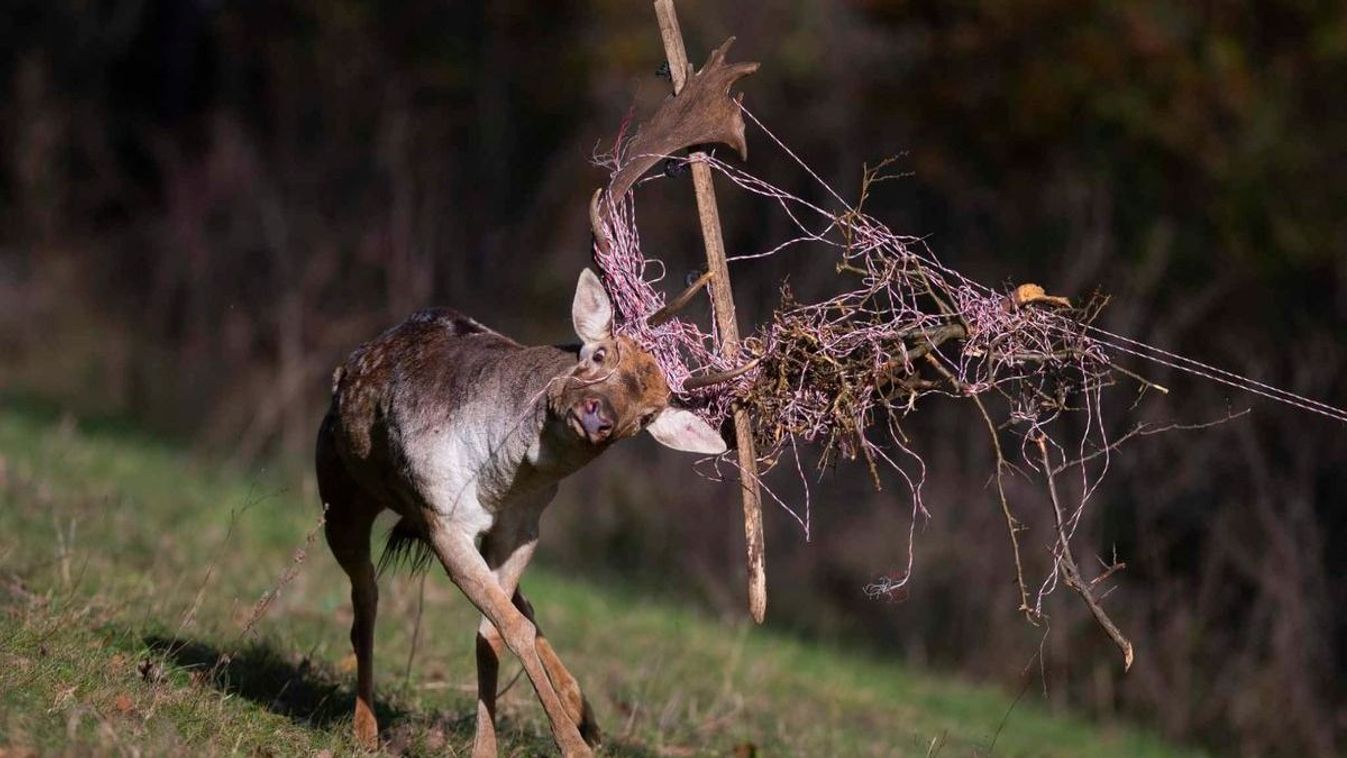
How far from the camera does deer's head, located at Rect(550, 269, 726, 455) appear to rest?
6203mm

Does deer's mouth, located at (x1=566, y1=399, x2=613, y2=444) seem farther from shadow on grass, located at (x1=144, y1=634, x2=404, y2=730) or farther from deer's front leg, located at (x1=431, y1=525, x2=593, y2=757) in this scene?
shadow on grass, located at (x1=144, y1=634, x2=404, y2=730)

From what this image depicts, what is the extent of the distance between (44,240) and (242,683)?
680 inches

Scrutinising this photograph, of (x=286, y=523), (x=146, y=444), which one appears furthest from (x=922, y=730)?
(x=146, y=444)

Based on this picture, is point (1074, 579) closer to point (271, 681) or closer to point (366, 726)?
point (366, 726)

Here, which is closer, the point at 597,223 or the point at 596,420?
the point at 596,420

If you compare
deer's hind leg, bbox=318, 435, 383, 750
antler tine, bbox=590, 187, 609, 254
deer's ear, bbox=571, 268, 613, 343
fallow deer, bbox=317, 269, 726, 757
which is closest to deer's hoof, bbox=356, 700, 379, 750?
fallow deer, bbox=317, 269, 726, 757

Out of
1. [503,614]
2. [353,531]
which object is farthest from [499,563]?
[353,531]

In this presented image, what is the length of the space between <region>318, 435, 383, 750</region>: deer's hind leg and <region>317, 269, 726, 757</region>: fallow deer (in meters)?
0.06

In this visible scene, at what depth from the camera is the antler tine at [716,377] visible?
6.36m

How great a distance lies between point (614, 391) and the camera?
6.31m

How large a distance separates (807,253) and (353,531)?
12.3 metres

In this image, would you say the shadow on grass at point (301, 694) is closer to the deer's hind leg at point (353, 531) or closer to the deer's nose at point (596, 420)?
the deer's hind leg at point (353, 531)

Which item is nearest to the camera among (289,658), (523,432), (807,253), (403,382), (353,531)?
(523,432)

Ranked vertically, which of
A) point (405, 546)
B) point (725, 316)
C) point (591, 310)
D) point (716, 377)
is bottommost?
point (405, 546)
